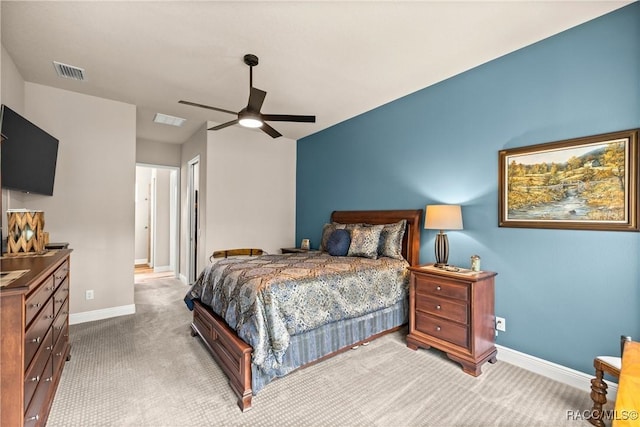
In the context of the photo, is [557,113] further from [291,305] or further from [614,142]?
[291,305]

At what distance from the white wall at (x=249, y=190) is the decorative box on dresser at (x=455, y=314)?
307cm

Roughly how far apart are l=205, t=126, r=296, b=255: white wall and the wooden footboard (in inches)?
78.2

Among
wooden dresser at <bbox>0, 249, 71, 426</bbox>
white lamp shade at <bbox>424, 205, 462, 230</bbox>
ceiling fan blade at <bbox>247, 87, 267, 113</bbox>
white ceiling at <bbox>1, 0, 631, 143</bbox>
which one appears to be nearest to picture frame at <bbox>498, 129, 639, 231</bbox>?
white lamp shade at <bbox>424, 205, 462, 230</bbox>

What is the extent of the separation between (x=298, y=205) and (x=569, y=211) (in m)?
4.14

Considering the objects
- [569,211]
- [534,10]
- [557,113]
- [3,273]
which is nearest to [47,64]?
[3,273]

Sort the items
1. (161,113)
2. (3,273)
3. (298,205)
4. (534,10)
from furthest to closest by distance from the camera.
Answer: (298,205) → (161,113) → (534,10) → (3,273)

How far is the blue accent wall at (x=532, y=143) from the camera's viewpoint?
2149 millimetres

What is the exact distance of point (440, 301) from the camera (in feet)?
8.92

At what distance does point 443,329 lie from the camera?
2.70m

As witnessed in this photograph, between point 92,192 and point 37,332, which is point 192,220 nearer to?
point 92,192

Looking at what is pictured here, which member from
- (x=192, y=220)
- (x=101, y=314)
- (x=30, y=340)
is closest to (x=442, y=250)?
(x=30, y=340)

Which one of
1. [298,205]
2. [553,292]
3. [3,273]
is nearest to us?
[3,273]

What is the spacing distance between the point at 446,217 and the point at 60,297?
11.4 ft

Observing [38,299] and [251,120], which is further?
[251,120]
